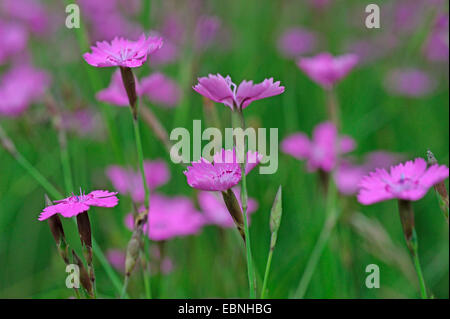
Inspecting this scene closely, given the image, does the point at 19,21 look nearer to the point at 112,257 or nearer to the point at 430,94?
the point at 112,257

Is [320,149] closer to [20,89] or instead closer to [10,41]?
[20,89]

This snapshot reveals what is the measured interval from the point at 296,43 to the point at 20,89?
3.34ft

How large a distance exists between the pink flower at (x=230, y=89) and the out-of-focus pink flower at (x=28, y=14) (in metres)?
1.42

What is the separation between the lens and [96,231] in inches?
48.5

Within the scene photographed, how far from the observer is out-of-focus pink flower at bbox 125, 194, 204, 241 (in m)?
0.87

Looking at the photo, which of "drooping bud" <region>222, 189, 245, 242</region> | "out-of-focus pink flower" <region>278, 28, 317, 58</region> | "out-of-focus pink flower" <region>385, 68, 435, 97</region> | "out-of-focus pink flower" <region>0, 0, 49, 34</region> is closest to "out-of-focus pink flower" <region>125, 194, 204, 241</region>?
"drooping bud" <region>222, 189, 245, 242</region>

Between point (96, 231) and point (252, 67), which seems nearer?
point (96, 231)

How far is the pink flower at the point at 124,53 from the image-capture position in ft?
1.78

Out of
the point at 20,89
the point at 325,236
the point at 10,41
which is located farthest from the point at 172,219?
the point at 10,41

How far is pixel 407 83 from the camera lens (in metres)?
1.59

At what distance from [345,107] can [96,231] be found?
2.68ft

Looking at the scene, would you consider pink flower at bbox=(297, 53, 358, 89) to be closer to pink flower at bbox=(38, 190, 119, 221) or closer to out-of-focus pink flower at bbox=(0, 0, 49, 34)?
pink flower at bbox=(38, 190, 119, 221)

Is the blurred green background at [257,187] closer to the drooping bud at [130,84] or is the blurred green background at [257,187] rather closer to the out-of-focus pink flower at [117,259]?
the out-of-focus pink flower at [117,259]

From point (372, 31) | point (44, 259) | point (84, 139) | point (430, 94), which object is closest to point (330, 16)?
point (372, 31)
